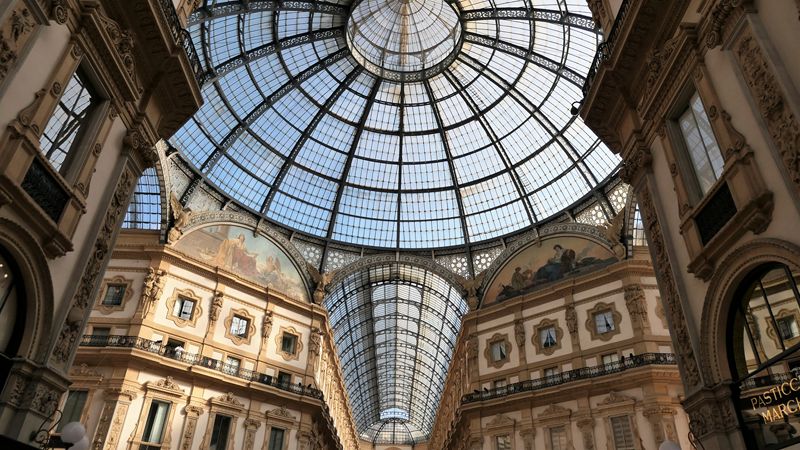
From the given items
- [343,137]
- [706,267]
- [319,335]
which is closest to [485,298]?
[319,335]

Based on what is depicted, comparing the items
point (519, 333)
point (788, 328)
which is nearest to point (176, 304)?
point (519, 333)

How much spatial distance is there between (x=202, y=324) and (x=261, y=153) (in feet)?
44.6

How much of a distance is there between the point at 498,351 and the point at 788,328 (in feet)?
86.2

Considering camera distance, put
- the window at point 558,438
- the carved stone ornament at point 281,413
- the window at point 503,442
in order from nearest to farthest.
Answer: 1. the window at point 558,438
2. the window at point 503,442
3. the carved stone ornament at point 281,413

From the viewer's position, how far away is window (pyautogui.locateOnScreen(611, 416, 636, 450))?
87.8 feet

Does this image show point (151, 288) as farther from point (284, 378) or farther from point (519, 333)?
point (519, 333)

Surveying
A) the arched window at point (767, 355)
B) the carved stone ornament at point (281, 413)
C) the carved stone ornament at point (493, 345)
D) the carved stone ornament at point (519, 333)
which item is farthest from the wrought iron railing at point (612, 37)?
the carved stone ornament at point (281, 413)

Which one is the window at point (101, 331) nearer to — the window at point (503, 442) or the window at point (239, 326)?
the window at point (239, 326)

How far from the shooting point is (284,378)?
113ft

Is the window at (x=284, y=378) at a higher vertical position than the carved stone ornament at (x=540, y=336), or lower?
lower

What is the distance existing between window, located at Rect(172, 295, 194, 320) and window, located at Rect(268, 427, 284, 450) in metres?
8.66

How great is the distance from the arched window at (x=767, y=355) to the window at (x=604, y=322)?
19855 millimetres

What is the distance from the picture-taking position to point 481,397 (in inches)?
1309

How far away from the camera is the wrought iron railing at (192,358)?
28.2 meters
